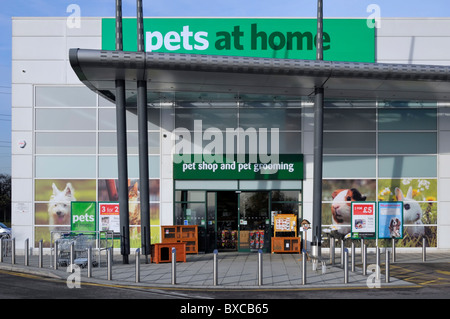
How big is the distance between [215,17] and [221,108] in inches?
151

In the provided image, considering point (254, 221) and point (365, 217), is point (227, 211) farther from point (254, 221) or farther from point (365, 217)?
point (365, 217)

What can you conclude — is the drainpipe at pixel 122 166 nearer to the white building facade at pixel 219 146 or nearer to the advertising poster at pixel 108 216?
the white building facade at pixel 219 146

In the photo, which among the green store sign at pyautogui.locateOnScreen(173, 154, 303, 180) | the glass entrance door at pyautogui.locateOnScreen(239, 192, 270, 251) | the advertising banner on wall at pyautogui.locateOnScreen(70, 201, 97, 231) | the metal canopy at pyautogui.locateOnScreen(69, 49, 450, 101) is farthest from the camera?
the advertising banner on wall at pyautogui.locateOnScreen(70, 201, 97, 231)

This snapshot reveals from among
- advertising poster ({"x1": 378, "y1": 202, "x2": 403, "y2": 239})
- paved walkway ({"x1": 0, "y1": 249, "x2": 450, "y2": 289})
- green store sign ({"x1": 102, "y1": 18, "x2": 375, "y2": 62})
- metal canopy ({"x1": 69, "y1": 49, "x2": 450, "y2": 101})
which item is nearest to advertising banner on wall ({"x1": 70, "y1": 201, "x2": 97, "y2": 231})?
paved walkway ({"x1": 0, "y1": 249, "x2": 450, "y2": 289})

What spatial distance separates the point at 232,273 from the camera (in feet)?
52.3

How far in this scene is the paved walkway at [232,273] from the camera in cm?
1395

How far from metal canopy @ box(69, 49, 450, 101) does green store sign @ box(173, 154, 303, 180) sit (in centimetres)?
338

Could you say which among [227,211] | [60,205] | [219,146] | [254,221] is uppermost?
[219,146]

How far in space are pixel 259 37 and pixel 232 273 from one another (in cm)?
1079

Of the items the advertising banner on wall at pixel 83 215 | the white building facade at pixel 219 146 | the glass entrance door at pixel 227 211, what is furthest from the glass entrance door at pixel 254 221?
the advertising banner on wall at pixel 83 215

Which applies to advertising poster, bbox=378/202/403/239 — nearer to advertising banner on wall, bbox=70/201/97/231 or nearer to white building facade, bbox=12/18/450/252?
white building facade, bbox=12/18/450/252

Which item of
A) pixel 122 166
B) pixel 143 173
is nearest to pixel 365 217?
pixel 143 173

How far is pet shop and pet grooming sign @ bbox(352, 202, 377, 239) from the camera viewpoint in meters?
22.5
